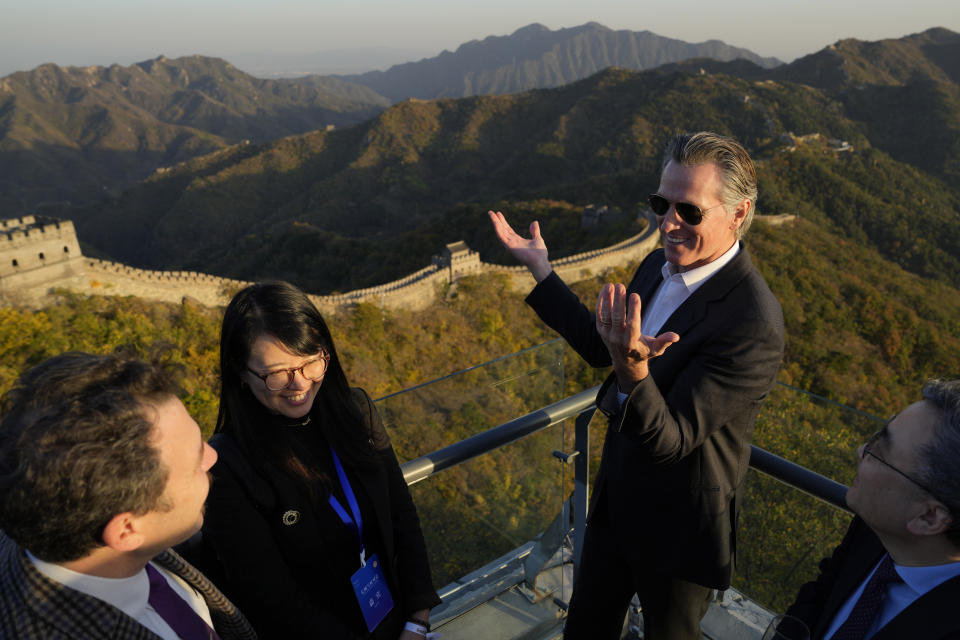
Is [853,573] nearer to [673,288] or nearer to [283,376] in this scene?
[673,288]

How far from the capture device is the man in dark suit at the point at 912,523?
1.47 m

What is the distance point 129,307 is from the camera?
16859mm

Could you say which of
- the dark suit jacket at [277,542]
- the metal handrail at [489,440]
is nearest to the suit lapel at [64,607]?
the dark suit jacket at [277,542]

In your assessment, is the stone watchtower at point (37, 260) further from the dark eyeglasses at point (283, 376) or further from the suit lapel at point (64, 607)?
the suit lapel at point (64, 607)

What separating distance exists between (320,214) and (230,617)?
207ft

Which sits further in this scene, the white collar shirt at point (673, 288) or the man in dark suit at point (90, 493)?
the white collar shirt at point (673, 288)

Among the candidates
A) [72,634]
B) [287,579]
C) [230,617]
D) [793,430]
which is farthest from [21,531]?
[793,430]

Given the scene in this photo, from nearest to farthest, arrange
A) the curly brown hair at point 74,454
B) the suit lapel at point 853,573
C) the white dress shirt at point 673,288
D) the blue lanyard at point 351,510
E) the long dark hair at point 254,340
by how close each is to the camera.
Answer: the curly brown hair at point 74,454, the suit lapel at point 853,573, the long dark hair at point 254,340, the blue lanyard at point 351,510, the white dress shirt at point 673,288

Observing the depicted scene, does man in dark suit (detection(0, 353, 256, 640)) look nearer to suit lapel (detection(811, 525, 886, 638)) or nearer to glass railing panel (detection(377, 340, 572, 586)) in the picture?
glass railing panel (detection(377, 340, 572, 586))

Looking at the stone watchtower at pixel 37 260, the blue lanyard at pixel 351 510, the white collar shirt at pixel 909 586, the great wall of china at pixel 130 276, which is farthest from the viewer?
the great wall of china at pixel 130 276

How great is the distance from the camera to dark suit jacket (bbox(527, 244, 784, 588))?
1994 mm

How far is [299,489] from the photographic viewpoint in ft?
6.93

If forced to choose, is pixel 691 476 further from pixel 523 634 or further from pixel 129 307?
pixel 129 307

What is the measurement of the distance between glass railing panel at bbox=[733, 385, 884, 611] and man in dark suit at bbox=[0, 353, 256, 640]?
2.59m
